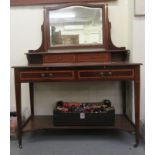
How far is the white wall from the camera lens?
2277mm

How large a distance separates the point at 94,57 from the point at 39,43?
2.11ft

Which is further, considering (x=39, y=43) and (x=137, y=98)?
(x=39, y=43)

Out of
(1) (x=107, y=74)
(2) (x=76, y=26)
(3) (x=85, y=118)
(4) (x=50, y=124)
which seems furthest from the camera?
(2) (x=76, y=26)

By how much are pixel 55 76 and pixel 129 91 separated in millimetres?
873

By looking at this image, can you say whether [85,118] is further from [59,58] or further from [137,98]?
[59,58]

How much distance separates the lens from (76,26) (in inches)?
88.8

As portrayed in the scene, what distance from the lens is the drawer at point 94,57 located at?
2.25m

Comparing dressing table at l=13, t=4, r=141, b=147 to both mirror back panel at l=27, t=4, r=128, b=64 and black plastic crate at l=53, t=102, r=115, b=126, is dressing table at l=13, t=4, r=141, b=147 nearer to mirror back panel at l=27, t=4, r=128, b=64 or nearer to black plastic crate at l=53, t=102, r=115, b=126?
mirror back panel at l=27, t=4, r=128, b=64

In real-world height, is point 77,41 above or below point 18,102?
above

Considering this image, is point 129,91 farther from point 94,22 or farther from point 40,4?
point 40,4

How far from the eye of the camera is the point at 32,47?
236 centimetres

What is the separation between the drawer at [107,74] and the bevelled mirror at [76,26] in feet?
1.84

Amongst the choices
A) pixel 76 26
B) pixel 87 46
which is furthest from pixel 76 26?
pixel 87 46

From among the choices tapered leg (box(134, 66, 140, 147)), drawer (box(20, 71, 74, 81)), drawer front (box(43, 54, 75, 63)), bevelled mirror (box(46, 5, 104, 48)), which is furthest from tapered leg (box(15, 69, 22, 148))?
tapered leg (box(134, 66, 140, 147))
